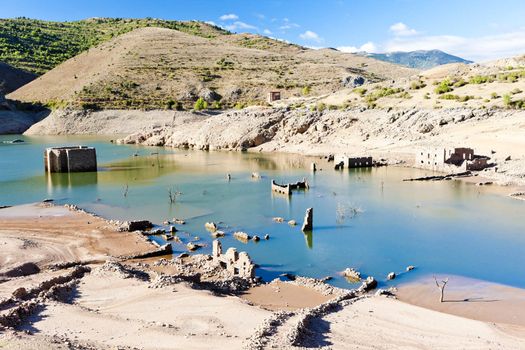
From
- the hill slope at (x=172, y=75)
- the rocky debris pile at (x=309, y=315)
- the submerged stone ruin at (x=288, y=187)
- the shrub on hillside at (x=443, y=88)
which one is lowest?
the rocky debris pile at (x=309, y=315)

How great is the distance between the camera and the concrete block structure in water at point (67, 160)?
137ft

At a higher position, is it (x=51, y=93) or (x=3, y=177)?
(x=51, y=93)

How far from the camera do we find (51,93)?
9762 centimetres

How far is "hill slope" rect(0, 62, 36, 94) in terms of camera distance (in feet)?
352

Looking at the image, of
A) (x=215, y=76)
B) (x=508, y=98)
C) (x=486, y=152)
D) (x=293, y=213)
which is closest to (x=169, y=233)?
(x=293, y=213)

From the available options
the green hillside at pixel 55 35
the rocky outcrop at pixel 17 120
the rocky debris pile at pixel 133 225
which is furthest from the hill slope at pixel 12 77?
the rocky debris pile at pixel 133 225

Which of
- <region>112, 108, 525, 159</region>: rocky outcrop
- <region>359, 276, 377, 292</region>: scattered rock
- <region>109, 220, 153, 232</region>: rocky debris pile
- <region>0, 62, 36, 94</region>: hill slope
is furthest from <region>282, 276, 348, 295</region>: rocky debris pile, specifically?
<region>0, 62, 36, 94</region>: hill slope

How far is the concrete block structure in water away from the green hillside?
85.5 meters

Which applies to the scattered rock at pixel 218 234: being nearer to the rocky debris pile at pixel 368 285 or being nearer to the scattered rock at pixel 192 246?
the scattered rock at pixel 192 246

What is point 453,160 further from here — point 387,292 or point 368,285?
point 387,292

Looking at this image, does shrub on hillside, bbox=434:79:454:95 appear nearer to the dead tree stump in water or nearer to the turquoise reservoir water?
the turquoise reservoir water

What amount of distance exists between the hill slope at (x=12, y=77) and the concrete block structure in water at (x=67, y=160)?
7317 cm

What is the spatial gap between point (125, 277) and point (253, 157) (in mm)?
37524

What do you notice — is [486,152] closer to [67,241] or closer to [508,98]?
[508,98]
